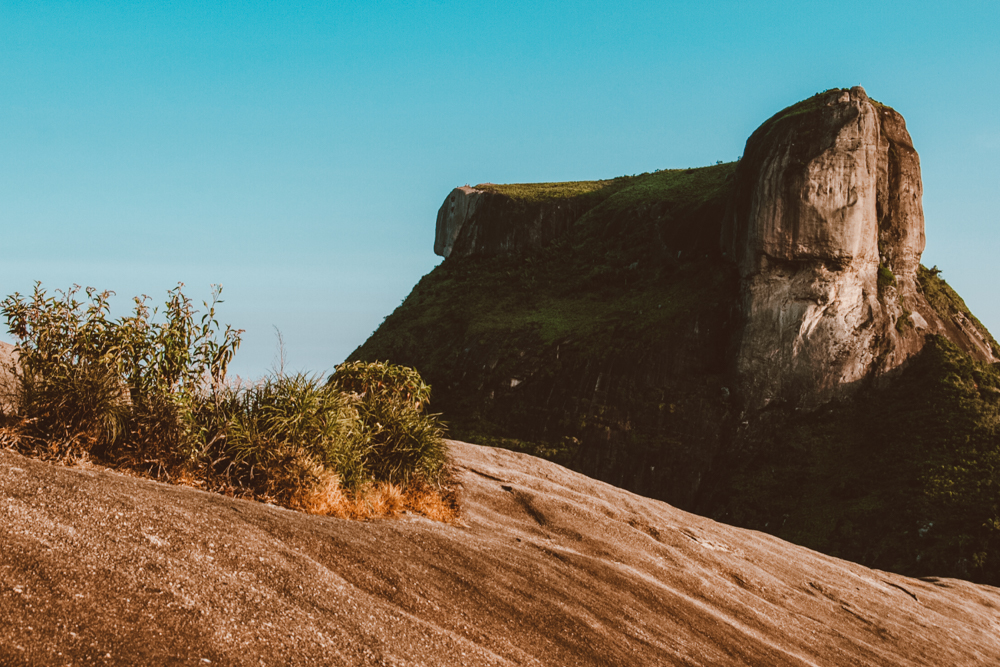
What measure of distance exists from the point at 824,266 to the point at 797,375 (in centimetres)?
598

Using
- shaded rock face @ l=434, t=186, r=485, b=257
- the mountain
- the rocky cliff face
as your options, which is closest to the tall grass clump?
the mountain

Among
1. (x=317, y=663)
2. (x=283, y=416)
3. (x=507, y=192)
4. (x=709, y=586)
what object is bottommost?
(x=709, y=586)

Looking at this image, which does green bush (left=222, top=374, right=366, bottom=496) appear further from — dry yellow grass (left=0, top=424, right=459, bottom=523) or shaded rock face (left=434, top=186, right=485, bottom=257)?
shaded rock face (left=434, top=186, right=485, bottom=257)

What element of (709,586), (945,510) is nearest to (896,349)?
(945,510)

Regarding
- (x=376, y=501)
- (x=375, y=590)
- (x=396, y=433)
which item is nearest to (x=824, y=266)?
(x=396, y=433)

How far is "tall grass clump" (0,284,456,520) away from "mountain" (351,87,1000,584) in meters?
30.2

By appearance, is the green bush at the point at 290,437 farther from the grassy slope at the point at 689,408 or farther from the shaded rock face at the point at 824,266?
the shaded rock face at the point at 824,266

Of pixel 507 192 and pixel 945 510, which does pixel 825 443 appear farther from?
pixel 507 192

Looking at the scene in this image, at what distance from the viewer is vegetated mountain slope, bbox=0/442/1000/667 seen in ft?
21.5

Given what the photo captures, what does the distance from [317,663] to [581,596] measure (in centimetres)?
502

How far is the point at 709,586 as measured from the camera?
48.1ft

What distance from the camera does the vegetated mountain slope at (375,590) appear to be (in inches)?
258

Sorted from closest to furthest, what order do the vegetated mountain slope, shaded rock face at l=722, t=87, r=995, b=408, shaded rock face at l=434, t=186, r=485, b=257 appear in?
the vegetated mountain slope < shaded rock face at l=722, t=87, r=995, b=408 < shaded rock face at l=434, t=186, r=485, b=257

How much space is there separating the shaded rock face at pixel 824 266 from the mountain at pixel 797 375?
0.09 meters
